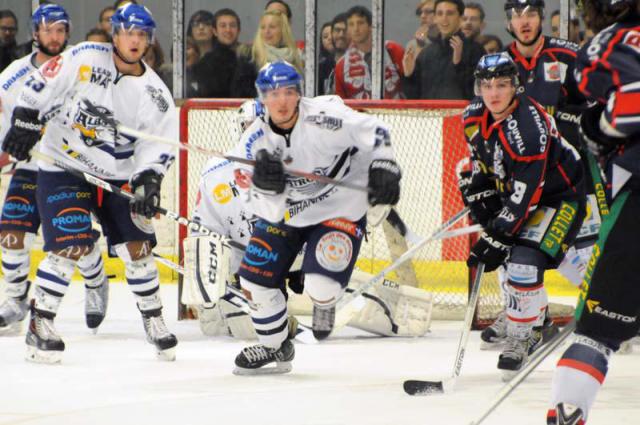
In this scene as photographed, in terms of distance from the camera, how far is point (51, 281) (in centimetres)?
436

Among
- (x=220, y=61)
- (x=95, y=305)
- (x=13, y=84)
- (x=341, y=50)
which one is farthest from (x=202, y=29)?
(x=95, y=305)

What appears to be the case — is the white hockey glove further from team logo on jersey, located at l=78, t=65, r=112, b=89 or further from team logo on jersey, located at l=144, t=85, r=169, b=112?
team logo on jersey, located at l=78, t=65, r=112, b=89

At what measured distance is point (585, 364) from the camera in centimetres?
252

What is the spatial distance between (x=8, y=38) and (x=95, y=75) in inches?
106

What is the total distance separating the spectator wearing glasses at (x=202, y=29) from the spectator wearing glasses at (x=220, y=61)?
0.08 ft

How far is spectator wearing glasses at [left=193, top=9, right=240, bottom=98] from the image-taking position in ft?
22.0

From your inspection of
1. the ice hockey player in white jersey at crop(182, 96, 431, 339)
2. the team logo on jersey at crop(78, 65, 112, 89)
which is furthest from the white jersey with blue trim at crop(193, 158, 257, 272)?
the team logo on jersey at crop(78, 65, 112, 89)

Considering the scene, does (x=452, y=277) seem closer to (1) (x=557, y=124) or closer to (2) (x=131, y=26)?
(1) (x=557, y=124)

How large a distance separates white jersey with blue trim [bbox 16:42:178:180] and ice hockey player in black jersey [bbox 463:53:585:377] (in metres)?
1.09

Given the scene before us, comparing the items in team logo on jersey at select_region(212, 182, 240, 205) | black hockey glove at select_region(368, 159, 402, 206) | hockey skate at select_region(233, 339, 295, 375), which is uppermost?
black hockey glove at select_region(368, 159, 402, 206)

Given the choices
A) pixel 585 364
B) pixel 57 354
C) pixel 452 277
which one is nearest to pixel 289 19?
pixel 452 277

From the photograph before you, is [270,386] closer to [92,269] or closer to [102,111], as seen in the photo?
[102,111]

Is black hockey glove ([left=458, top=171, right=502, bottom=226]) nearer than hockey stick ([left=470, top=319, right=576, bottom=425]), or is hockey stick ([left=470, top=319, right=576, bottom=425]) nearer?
hockey stick ([left=470, top=319, right=576, bottom=425])

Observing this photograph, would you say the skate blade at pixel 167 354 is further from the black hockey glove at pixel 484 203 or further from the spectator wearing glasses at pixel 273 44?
the spectator wearing glasses at pixel 273 44
